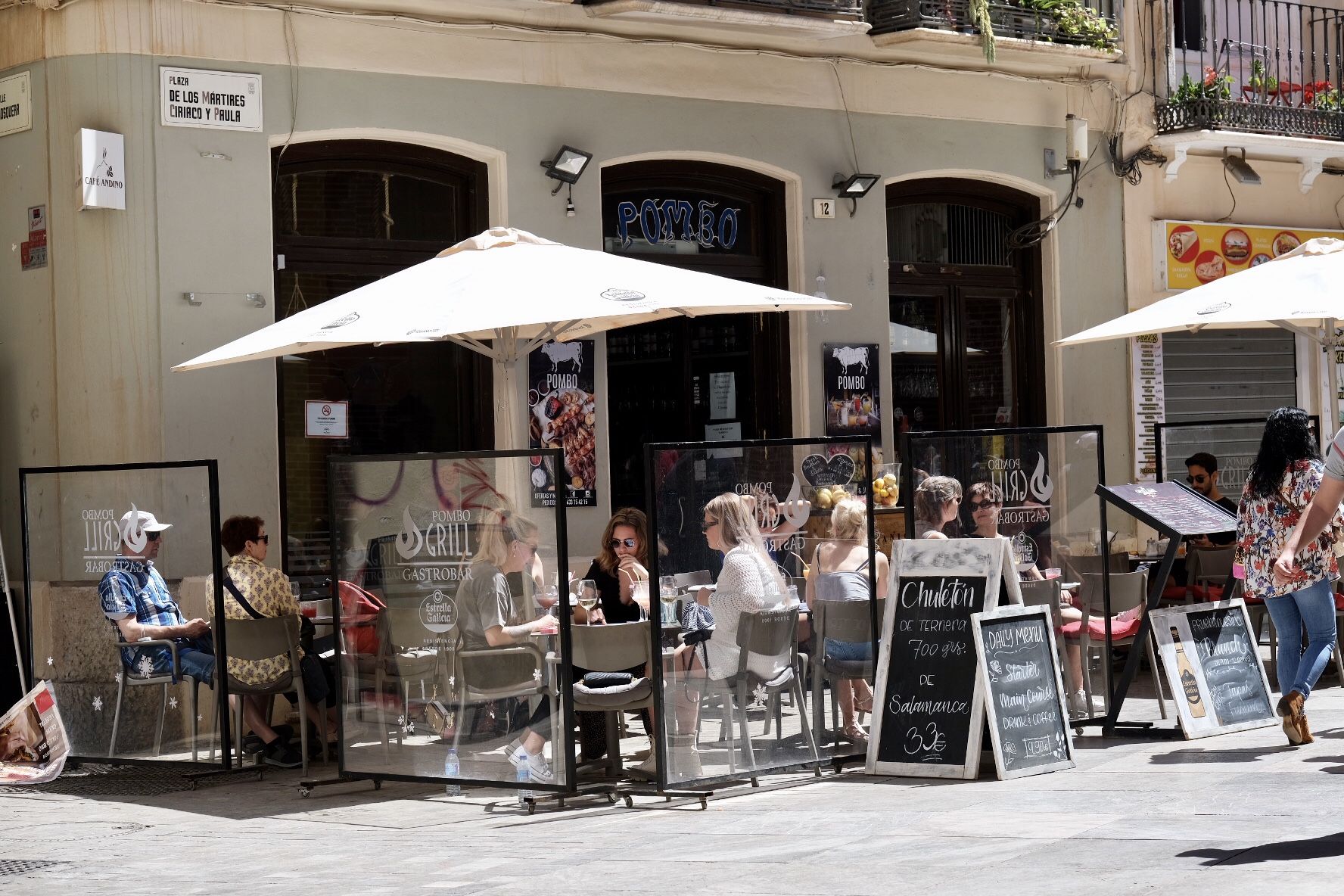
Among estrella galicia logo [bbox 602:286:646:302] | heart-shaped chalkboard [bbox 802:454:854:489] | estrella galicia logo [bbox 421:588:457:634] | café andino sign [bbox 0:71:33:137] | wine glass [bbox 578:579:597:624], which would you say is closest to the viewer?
estrella galicia logo [bbox 421:588:457:634]

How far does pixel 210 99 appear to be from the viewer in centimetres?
1194

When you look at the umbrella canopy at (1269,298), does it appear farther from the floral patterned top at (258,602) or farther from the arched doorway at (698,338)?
the floral patterned top at (258,602)

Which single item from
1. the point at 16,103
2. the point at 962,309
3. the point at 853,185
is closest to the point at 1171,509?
the point at 853,185

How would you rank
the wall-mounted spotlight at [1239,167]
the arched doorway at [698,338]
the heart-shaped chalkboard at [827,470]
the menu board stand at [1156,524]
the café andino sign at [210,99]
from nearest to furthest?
the heart-shaped chalkboard at [827,470] < the menu board stand at [1156,524] < the café andino sign at [210,99] < the arched doorway at [698,338] < the wall-mounted spotlight at [1239,167]

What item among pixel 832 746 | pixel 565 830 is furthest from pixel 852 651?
pixel 565 830

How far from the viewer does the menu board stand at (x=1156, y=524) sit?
9688 mm

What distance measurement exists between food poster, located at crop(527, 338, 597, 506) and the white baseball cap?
11.1ft

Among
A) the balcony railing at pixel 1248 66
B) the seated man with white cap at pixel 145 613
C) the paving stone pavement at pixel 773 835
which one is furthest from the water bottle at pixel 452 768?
the balcony railing at pixel 1248 66

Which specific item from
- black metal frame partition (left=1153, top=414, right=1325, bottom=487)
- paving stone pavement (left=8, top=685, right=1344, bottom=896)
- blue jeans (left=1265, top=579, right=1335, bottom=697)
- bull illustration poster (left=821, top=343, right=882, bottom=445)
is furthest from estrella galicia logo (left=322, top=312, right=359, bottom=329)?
black metal frame partition (left=1153, top=414, right=1325, bottom=487)

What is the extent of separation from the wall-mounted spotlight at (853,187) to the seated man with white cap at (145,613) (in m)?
6.45

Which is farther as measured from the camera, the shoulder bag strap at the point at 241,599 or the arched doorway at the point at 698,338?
the arched doorway at the point at 698,338

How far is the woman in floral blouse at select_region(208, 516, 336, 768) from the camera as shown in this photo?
10.2 metres

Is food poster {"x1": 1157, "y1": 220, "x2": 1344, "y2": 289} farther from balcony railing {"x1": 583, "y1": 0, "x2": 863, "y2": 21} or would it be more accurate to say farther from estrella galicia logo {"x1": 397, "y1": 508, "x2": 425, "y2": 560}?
estrella galicia logo {"x1": 397, "y1": 508, "x2": 425, "y2": 560}

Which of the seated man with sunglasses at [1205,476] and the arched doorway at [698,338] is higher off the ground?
the arched doorway at [698,338]
